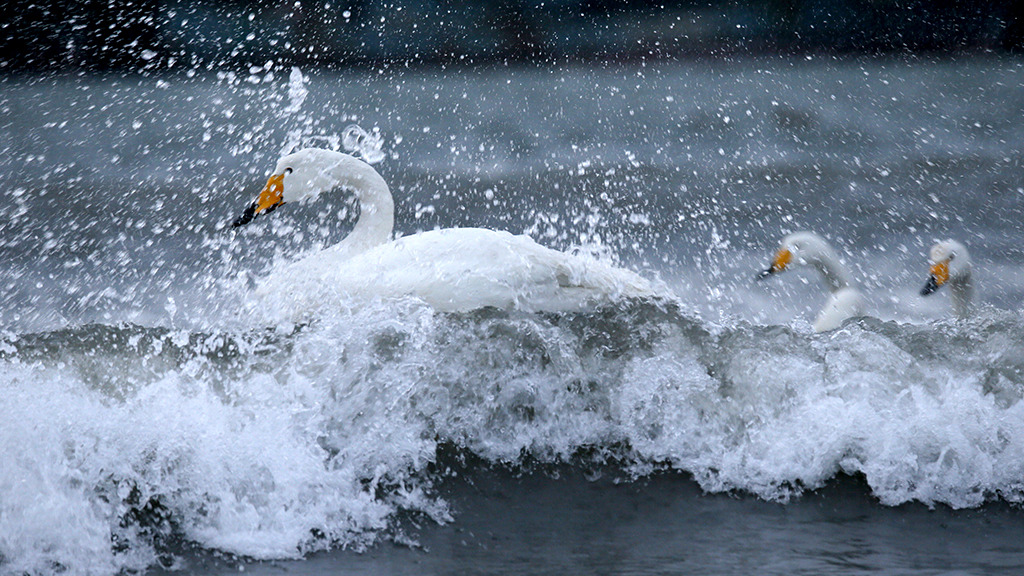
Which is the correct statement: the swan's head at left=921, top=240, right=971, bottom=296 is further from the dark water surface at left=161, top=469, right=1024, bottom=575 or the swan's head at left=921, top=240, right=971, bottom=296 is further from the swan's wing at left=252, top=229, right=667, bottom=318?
the dark water surface at left=161, top=469, right=1024, bottom=575

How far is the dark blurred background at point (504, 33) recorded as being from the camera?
11.1 meters

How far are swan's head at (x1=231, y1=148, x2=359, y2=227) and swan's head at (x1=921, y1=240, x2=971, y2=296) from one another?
10.9 feet

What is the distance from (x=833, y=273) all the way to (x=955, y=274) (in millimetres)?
656

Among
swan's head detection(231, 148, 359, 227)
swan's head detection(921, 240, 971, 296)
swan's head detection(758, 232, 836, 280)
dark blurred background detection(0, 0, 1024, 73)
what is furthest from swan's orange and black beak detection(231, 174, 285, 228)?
dark blurred background detection(0, 0, 1024, 73)

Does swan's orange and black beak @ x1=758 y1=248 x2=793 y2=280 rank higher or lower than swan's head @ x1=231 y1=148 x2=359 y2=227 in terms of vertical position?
lower

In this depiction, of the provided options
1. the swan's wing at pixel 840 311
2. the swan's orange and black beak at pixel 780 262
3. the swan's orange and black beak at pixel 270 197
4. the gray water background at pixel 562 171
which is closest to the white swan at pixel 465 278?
the swan's orange and black beak at pixel 270 197

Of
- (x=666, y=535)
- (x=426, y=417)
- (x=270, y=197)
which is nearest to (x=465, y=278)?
(x=426, y=417)

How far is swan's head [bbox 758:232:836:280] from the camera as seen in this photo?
574 centimetres

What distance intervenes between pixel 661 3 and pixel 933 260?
20.8 feet

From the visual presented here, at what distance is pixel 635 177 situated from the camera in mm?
9695

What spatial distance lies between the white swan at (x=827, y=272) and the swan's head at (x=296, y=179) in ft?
8.49

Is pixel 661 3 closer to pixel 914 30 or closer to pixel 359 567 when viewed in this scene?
pixel 914 30

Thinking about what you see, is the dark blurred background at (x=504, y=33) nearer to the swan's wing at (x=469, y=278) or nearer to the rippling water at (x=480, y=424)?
the rippling water at (x=480, y=424)

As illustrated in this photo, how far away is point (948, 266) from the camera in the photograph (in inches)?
223
